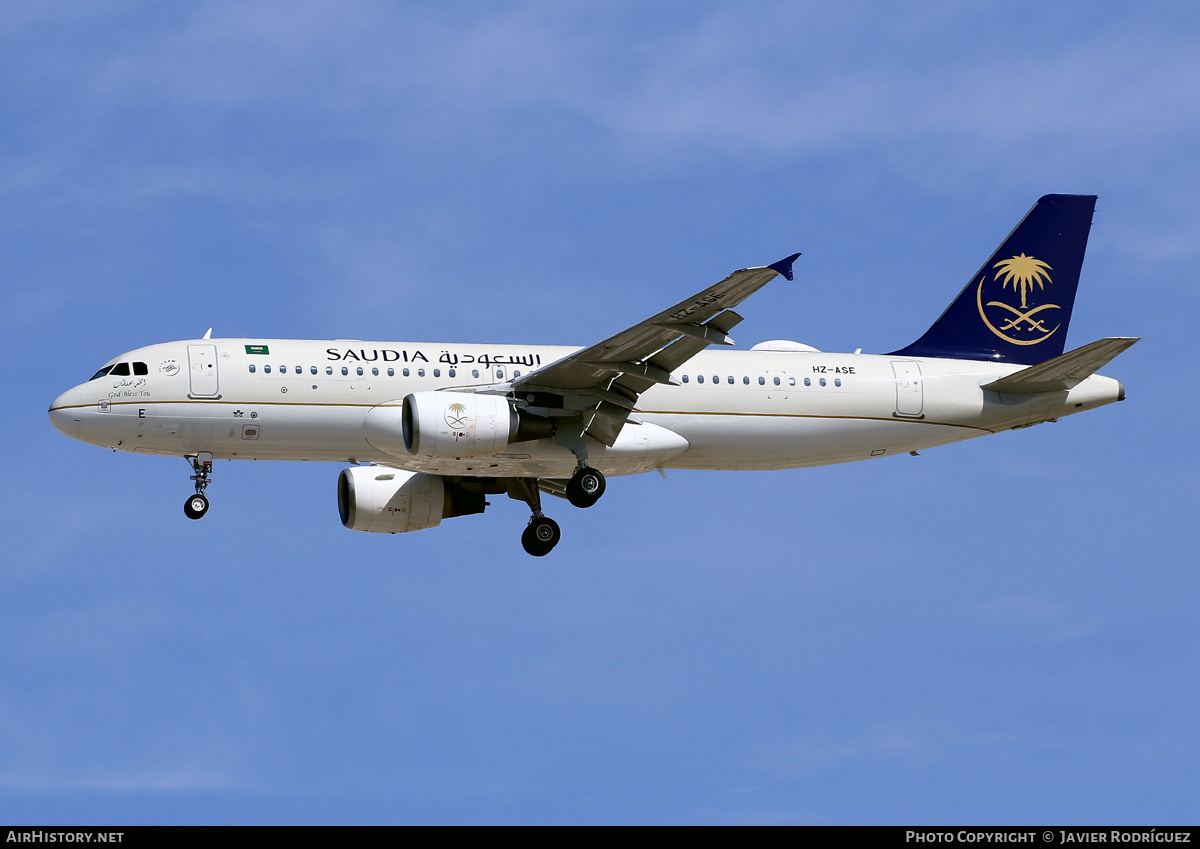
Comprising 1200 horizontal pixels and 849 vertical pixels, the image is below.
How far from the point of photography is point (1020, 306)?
41156mm

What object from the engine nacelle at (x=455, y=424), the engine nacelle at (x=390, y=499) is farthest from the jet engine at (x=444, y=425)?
the engine nacelle at (x=390, y=499)

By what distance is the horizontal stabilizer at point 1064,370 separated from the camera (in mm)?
35375

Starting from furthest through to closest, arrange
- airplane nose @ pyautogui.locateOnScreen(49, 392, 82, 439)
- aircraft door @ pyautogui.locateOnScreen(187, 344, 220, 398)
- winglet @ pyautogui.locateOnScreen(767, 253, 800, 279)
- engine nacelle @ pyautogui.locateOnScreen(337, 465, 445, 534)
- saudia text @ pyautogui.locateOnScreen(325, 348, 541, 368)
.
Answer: engine nacelle @ pyautogui.locateOnScreen(337, 465, 445, 534), saudia text @ pyautogui.locateOnScreen(325, 348, 541, 368), airplane nose @ pyautogui.locateOnScreen(49, 392, 82, 439), aircraft door @ pyautogui.locateOnScreen(187, 344, 220, 398), winglet @ pyautogui.locateOnScreen(767, 253, 800, 279)

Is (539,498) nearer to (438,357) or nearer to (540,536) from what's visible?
(540,536)

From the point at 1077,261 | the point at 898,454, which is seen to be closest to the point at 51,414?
the point at 898,454

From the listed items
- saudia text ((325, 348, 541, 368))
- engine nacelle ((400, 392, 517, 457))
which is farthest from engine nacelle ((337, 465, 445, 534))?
engine nacelle ((400, 392, 517, 457))

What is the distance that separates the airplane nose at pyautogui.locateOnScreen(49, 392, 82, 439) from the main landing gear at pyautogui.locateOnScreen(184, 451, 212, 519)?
2458 mm

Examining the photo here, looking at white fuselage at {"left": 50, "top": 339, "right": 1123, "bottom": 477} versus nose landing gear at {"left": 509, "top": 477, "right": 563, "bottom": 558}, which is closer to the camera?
white fuselage at {"left": 50, "top": 339, "right": 1123, "bottom": 477}

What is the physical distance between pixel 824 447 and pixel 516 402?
773cm

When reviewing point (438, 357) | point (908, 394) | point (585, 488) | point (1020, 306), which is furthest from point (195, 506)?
point (1020, 306)

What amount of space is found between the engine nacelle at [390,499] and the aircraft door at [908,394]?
1120 cm

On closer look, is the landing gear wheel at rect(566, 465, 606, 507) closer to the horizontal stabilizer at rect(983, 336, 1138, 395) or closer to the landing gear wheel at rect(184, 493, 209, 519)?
the landing gear wheel at rect(184, 493, 209, 519)

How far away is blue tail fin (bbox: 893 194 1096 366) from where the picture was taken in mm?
40562
